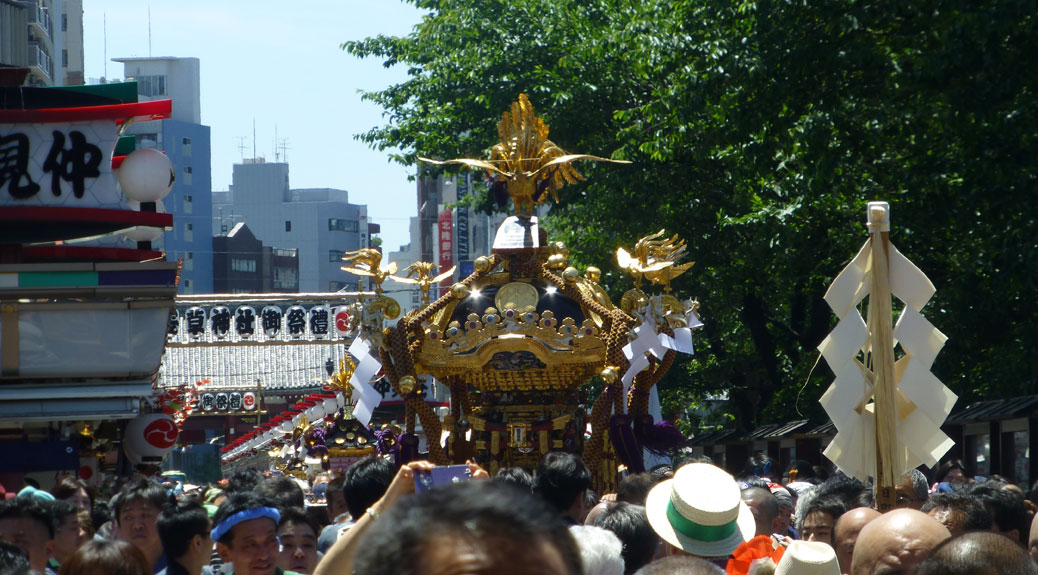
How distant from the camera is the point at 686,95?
1977 cm

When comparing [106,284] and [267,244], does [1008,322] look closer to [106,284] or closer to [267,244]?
[106,284]

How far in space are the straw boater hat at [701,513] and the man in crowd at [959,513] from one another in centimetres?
143

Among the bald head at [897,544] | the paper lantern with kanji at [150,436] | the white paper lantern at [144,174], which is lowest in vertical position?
the paper lantern with kanji at [150,436]

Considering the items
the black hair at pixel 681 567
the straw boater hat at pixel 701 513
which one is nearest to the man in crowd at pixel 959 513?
the straw boater hat at pixel 701 513

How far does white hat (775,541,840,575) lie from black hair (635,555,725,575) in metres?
1.18

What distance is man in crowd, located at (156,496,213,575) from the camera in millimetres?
6676

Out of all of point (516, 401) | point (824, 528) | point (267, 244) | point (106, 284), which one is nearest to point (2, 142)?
point (106, 284)

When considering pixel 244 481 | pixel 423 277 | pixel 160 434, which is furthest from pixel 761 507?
pixel 160 434

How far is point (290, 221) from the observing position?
3725 inches

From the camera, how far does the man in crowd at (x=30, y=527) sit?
699 centimetres

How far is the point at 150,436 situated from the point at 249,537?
1108cm

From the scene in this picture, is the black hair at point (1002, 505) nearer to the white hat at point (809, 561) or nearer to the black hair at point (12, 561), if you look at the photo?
the white hat at point (809, 561)

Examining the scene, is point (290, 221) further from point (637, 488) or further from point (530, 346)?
point (637, 488)

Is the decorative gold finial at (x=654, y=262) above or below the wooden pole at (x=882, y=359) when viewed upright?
above
